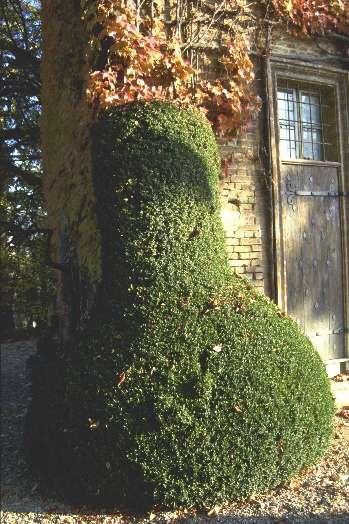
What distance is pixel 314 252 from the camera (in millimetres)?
→ 6574

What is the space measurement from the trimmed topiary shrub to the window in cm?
234

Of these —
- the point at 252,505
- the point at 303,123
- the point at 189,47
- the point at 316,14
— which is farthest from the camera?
the point at 303,123

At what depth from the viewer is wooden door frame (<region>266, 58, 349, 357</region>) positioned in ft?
20.1

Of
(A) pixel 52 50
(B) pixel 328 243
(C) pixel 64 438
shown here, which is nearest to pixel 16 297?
(A) pixel 52 50

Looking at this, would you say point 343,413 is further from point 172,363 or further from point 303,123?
point 303,123

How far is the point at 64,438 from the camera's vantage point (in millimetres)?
4012

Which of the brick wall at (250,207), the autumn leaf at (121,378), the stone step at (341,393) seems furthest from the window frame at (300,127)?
the autumn leaf at (121,378)

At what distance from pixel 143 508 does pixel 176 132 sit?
2743 mm

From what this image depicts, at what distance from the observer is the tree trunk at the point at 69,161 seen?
5293mm

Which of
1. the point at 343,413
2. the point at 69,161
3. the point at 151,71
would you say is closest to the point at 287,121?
the point at 151,71

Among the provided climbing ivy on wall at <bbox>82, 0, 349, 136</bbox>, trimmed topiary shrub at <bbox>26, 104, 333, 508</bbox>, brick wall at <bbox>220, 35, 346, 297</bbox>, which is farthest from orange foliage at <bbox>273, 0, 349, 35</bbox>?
trimmed topiary shrub at <bbox>26, 104, 333, 508</bbox>

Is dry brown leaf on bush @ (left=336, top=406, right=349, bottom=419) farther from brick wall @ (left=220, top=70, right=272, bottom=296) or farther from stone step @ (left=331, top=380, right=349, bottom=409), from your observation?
brick wall @ (left=220, top=70, right=272, bottom=296)

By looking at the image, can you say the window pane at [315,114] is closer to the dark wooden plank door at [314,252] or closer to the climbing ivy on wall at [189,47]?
the dark wooden plank door at [314,252]

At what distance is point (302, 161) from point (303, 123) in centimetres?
59
